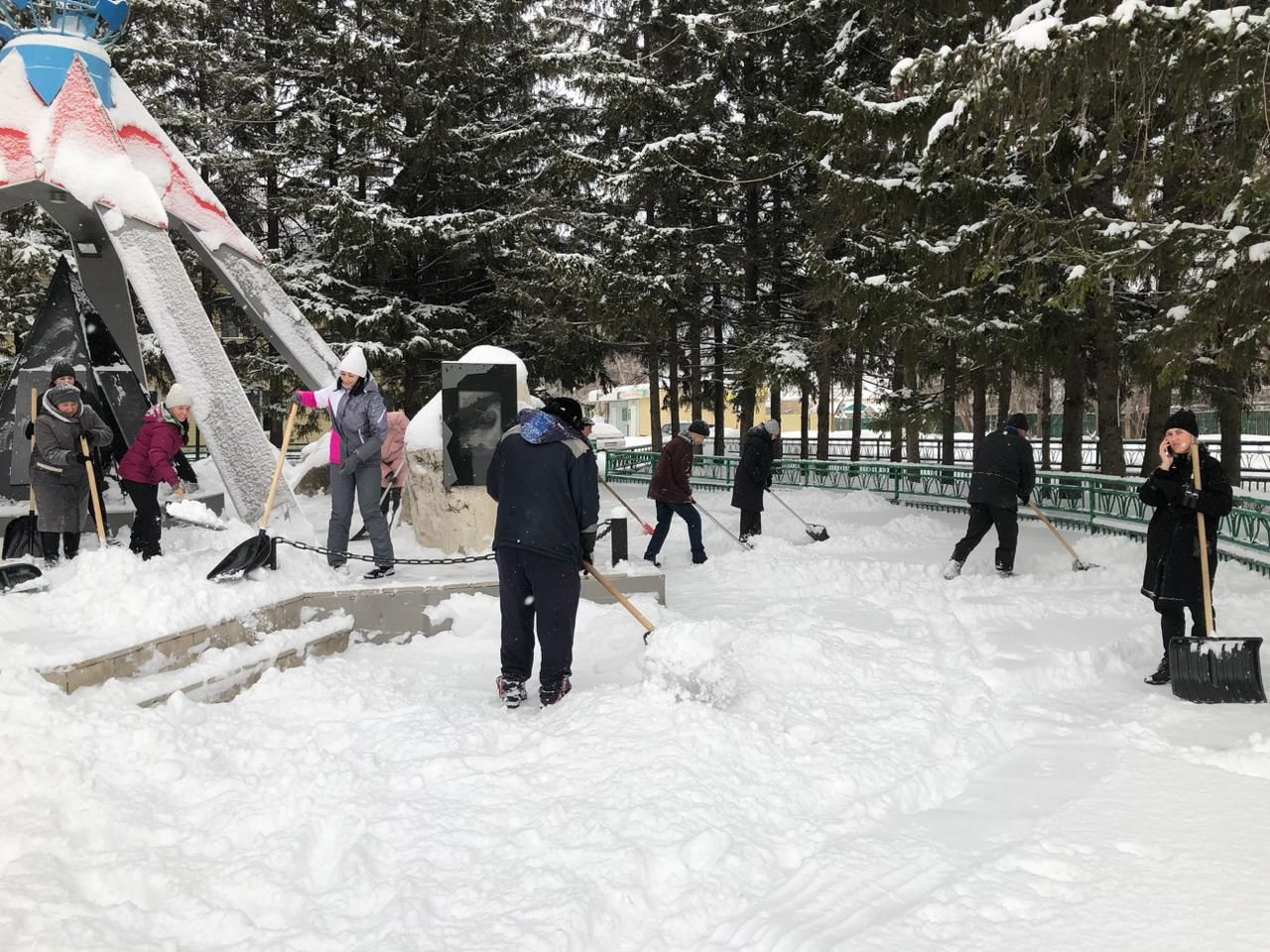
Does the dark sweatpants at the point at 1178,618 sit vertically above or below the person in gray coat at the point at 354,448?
below

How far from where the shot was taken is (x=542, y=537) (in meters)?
4.64

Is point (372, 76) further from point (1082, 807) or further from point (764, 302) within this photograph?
point (1082, 807)

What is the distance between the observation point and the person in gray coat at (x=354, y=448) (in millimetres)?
6273

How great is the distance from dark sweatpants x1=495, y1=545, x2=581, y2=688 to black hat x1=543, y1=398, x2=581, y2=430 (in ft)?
2.56

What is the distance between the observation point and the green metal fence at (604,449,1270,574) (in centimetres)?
848

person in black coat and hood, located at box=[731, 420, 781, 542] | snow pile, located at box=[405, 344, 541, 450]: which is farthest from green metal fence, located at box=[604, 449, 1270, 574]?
snow pile, located at box=[405, 344, 541, 450]

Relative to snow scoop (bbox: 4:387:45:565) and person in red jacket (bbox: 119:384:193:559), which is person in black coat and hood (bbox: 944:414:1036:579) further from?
snow scoop (bbox: 4:387:45:565)

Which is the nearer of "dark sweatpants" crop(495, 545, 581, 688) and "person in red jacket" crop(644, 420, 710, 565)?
"dark sweatpants" crop(495, 545, 581, 688)

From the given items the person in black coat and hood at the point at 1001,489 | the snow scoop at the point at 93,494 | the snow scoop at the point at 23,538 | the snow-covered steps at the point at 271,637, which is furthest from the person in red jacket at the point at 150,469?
the person in black coat and hood at the point at 1001,489

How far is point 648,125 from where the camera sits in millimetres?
19250

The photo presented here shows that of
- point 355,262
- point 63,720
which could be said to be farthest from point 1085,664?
point 355,262

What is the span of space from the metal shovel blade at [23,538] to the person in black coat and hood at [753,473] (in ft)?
22.8

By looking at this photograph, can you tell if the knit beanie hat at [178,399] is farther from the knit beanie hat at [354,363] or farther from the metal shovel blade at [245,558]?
the metal shovel blade at [245,558]

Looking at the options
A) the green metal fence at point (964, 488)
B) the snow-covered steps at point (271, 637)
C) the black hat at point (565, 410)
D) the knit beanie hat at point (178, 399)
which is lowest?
the snow-covered steps at point (271, 637)
